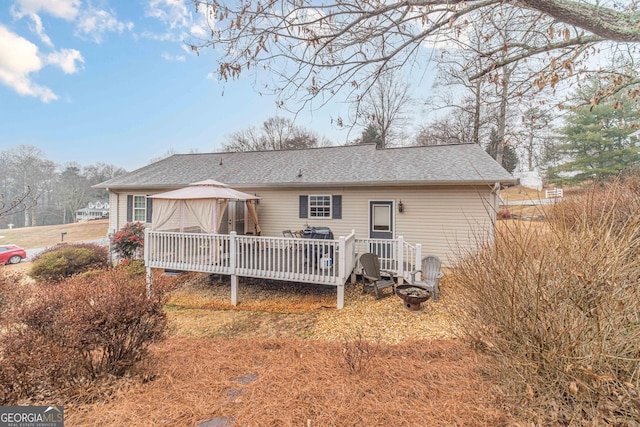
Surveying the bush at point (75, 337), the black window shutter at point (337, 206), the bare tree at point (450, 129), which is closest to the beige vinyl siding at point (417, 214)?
the black window shutter at point (337, 206)

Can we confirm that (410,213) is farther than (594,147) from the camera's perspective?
No

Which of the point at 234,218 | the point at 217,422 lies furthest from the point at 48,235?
the point at 217,422

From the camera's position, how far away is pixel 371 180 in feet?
29.9

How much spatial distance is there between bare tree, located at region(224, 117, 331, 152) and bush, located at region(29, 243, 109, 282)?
20208 mm

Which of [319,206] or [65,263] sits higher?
[319,206]

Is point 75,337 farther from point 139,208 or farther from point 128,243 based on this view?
point 139,208

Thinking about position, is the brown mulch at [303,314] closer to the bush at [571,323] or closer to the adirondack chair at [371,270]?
the adirondack chair at [371,270]

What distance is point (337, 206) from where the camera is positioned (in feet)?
32.4

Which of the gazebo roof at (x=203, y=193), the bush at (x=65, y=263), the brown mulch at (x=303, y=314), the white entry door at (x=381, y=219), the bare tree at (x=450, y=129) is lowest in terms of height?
the brown mulch at (x=303, y=314)

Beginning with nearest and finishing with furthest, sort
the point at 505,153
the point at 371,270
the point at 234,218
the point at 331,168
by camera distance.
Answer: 1. the point at 371,270
2. the point at 234,218
3. the point at 331,168
4. the point at 505,153

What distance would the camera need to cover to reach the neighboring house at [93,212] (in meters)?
34.2

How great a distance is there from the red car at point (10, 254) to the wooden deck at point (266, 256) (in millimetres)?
14521

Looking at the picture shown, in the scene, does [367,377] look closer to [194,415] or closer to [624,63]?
[194,415]

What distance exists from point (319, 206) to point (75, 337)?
8031 mm
